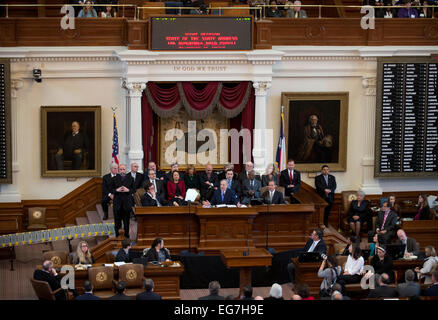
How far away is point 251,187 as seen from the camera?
19250 millimetres

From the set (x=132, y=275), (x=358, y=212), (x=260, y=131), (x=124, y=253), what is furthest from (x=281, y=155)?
(x=132, y=275)

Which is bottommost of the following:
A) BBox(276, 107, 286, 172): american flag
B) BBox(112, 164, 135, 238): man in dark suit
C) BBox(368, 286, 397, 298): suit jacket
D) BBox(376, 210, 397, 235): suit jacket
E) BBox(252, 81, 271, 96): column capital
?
BBox(368, 286, 397, 298): suit jacket

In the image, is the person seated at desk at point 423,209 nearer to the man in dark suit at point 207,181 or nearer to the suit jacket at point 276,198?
the suit jacket at point 276,198

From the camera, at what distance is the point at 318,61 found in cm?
2092


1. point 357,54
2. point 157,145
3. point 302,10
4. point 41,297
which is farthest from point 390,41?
point 41,297

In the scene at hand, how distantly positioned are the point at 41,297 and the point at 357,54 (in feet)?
32.3

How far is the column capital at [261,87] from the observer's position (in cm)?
2028

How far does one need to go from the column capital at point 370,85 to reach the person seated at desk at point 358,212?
2638mm

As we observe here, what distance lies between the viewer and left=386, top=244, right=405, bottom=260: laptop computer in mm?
16625

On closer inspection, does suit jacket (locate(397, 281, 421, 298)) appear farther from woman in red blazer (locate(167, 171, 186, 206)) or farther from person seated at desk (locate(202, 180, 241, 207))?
woman in red blazer (locate(167, 171, 186, 206))

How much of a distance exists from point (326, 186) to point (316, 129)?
1.51 meters

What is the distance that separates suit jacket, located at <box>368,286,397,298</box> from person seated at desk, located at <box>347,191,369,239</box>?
5.81 meters

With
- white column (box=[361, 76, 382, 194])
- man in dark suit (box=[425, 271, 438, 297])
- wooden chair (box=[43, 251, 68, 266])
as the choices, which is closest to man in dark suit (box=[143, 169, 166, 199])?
wooden chair (box=[43, 251, 68, 266])
